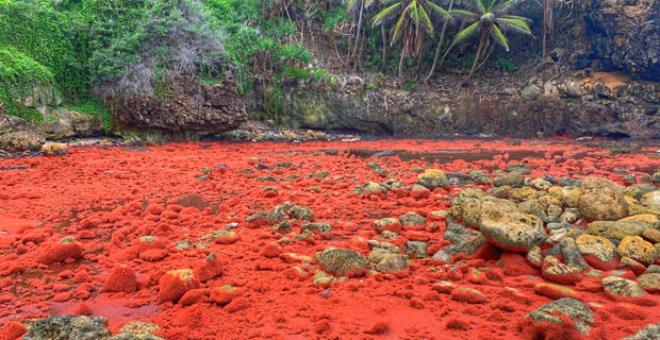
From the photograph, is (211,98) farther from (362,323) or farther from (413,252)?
(362,323)

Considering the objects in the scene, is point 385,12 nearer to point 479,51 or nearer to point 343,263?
point 479,51

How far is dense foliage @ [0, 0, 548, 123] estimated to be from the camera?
13.1 metres

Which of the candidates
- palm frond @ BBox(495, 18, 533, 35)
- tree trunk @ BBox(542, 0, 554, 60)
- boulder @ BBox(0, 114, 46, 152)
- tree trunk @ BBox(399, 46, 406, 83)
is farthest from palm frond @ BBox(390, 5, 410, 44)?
boulder @ BBox(0, 114, 46, 152)

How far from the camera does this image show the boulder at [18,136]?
34.3 feet

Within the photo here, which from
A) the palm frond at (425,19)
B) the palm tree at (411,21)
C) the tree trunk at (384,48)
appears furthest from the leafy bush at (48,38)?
the palm frond at (425,19)

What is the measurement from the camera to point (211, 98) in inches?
611

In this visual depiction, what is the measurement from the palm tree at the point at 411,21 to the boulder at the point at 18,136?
14587 mm

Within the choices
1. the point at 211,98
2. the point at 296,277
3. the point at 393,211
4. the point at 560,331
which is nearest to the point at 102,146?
the point at 211,98

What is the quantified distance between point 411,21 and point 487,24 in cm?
373

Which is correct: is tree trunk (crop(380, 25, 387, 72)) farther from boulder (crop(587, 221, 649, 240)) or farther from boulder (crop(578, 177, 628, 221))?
boulder (crop(587, 221, 649, 240))

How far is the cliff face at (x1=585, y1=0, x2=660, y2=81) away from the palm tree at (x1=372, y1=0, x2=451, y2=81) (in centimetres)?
738

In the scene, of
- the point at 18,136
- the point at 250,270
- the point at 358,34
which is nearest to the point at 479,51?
the point at 358,34

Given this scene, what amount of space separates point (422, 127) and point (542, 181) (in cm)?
1329

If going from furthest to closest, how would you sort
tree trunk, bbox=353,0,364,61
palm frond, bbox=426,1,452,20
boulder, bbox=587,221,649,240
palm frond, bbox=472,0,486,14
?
tree trunk, bbox=353,0,364,61, palm frond, bbox=472,0,486,14, palm frond, bbox=426,1,452,20, boulder, bbox=587,221,649,240
